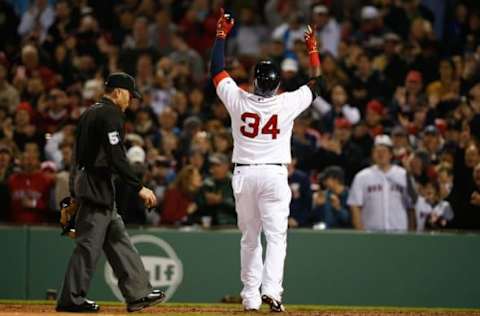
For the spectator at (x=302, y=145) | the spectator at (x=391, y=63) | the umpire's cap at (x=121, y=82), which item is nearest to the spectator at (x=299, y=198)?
the spectator at (x=302, y=145)

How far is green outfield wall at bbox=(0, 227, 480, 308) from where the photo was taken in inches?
553

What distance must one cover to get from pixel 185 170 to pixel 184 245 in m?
1.20

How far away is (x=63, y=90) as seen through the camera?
18.1 m

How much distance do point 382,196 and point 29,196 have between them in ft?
13.9


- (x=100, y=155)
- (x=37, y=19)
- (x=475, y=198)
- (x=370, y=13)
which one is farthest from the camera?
(x=37, y=19)

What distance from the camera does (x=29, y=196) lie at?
1482cm

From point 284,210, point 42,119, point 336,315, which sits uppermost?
point 42,119

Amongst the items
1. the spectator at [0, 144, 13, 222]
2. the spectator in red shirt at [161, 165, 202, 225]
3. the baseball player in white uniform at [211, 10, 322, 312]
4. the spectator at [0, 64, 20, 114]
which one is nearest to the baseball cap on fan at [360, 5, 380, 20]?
the spectator at [0, 64, 20, 114]

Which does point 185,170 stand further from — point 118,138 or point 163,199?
point 118,138

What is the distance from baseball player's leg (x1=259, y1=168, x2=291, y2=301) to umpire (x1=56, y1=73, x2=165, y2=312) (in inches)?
36.2

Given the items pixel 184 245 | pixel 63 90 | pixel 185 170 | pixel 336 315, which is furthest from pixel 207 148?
pixel 336 315

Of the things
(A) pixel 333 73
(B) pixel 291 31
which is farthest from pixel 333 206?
(B) pixel 291 31

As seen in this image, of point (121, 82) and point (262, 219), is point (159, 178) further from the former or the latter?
point (121, 82)

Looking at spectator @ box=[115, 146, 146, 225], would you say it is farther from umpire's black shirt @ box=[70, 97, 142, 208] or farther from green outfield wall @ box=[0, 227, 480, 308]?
umpire's black shirt @ box=[70, 97, 142, 208]
